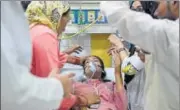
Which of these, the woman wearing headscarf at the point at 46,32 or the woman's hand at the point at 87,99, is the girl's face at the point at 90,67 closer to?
the woman wearing headscarf at the point at 46,32

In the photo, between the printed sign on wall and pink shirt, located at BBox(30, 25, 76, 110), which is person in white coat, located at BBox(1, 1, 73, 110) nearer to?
pink shirt, located at BBox(30, 25, 76, 110)

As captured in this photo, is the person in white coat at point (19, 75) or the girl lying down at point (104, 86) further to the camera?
the girl lying down at point (104, 86)

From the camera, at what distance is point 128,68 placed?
2.48 meters

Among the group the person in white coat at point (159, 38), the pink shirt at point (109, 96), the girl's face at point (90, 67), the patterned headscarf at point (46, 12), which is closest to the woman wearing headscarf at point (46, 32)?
the patterned headscarf at point (46, 12)

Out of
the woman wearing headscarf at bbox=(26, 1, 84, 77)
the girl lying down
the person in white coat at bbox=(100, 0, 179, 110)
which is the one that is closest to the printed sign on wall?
the girl lying down

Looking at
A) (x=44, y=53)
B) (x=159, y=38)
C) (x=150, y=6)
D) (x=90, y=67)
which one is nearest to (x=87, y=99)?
(x=44, y=53)

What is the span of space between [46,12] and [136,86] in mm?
1117

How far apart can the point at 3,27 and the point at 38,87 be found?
25cm

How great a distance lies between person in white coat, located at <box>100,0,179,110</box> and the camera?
1438 mm

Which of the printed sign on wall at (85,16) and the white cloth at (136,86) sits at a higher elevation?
the printed sign on wall at (85,16)

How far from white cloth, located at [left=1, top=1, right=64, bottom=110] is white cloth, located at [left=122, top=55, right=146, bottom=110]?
126 cm

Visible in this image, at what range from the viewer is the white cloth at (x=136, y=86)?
2.44 metres

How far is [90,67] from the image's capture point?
315 cm

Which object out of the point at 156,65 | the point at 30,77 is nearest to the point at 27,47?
the point at 30,77
